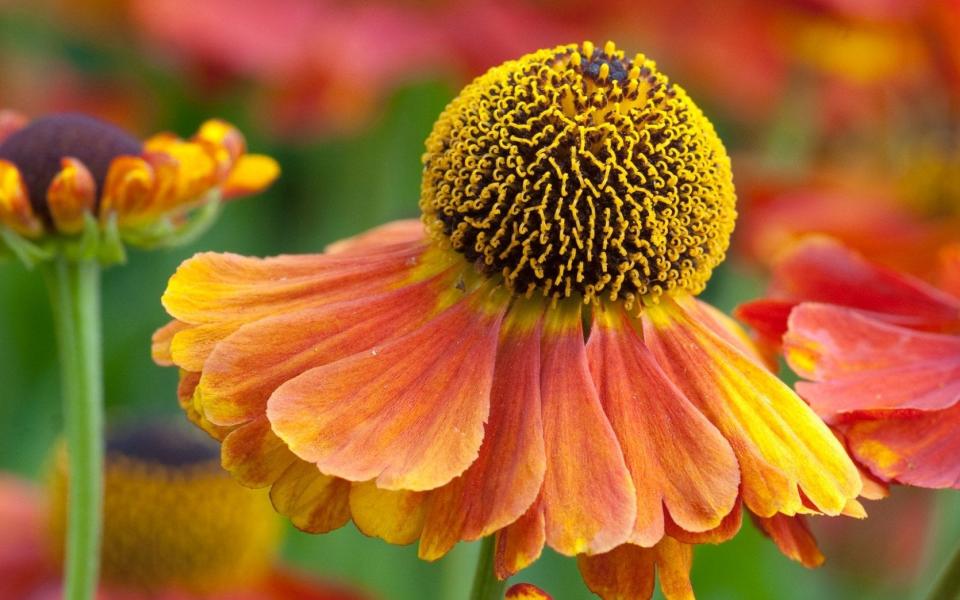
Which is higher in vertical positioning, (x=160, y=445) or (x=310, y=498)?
(x=310, y=498)

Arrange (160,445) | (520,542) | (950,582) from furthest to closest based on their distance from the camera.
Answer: (160,445) < (950,582) < (520,542)

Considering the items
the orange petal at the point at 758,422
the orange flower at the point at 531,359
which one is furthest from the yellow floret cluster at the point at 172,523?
the orange petal at the point at 758,422

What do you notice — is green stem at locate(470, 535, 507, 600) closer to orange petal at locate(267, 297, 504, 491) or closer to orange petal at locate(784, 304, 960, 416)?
orange petal at locate(267, 297, 504, 491)

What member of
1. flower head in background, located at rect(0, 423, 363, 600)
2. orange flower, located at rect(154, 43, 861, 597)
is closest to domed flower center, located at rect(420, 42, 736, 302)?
orange flower, located at rect(154, 43, 861, 597)

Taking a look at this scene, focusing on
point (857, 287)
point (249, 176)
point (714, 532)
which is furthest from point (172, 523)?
point (714, 532)

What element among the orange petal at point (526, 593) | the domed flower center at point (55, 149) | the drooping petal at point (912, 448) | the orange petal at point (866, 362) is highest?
the domed flower center at point (55, 149)

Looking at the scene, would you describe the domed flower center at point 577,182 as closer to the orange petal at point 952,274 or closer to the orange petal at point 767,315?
the orange petal at point 767,315

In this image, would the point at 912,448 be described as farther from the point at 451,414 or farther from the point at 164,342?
the point at 164,342

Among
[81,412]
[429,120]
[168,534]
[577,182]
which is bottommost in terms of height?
[168,534]
